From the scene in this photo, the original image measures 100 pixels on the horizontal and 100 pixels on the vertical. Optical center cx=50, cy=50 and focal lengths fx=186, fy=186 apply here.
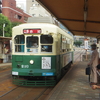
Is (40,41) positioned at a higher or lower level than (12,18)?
lower

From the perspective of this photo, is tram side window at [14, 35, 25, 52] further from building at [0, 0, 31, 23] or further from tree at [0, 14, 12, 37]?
building at [0, 0, 31, 23]

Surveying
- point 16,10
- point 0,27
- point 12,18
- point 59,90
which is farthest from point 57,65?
point 16,10

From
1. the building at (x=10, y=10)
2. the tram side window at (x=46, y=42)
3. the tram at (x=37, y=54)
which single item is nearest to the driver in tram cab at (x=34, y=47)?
the tram at (x=37, y=54)

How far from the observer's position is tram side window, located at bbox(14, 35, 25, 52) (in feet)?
27.3

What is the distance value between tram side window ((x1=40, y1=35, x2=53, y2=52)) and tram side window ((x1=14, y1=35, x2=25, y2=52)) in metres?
0.86

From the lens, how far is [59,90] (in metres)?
6.76

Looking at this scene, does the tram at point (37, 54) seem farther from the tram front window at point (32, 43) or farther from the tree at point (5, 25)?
the tree at point (5, 25)

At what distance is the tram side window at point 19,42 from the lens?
832cm

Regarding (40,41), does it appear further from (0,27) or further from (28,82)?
(0,27)

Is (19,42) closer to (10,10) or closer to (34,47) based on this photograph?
(34,47)

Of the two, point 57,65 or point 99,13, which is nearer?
point 99,13

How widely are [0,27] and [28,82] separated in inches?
1248

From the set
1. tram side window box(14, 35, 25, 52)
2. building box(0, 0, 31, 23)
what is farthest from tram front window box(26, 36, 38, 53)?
building box(0, 0, 31, 23)

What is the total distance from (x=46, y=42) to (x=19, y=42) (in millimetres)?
1234
